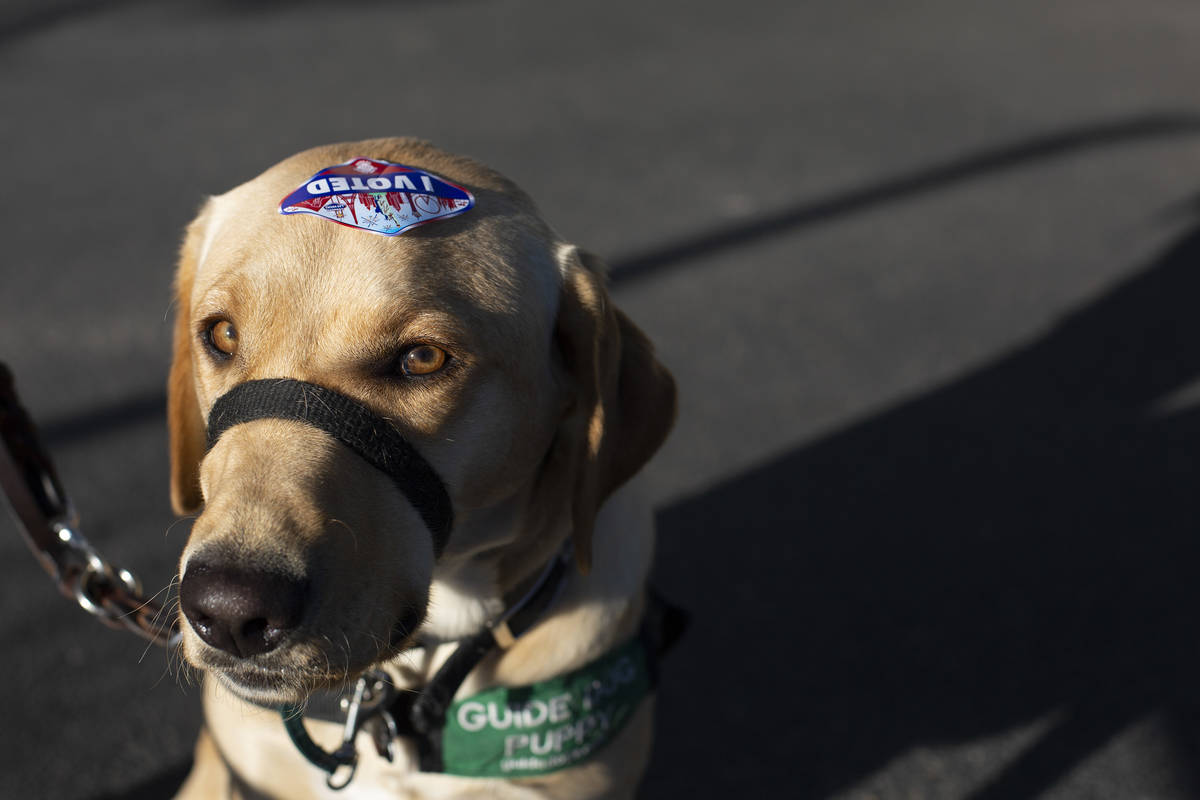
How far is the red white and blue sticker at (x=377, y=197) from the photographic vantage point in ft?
5.51

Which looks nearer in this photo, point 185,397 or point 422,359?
point 422,359

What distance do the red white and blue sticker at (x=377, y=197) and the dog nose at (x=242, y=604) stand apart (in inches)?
22.9

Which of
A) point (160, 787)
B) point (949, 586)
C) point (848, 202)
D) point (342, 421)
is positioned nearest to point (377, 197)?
point (342, 421)

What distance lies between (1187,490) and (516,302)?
10.5 feet

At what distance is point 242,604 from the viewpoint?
142 centimetres

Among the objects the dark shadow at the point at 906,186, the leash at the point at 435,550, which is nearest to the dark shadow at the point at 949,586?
the leash at the point at 435,550

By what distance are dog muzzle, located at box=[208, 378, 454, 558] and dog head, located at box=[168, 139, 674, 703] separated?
0.02 m

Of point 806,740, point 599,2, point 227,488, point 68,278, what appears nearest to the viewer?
point 227,488

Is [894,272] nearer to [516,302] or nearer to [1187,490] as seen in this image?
[1187,490]

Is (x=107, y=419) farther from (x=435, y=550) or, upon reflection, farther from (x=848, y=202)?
(x=848, y=202)

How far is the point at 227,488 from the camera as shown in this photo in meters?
1.51

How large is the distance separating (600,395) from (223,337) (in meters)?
0.66

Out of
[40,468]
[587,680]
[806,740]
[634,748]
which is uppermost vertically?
[40,468]

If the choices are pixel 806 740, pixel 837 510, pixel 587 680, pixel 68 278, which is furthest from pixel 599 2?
pixel 587 680
